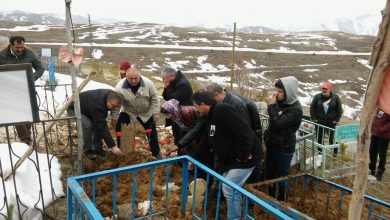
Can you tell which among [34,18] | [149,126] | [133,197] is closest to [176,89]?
[149,126]

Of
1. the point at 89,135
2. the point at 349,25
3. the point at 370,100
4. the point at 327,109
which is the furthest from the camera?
the point at 349,25

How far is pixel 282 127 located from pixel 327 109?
2438 millimetres

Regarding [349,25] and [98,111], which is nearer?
[98,111]

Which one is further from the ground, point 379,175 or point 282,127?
point 282,127

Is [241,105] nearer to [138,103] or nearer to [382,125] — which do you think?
[138,103]

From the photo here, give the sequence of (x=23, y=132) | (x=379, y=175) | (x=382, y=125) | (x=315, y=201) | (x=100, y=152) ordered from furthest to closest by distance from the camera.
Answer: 1. (x=379, y=175)
2. (x=382, y=125)
3. (x=23, y=132)
4. (x=100, y=152)
5. (x=315, y=201)

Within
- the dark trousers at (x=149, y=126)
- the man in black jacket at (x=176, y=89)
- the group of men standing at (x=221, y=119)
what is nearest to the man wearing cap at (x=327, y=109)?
the group of men standing at (x=221, y=119)

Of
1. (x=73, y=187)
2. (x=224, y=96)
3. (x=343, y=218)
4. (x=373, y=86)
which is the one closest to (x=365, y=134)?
(x=373, y=86)

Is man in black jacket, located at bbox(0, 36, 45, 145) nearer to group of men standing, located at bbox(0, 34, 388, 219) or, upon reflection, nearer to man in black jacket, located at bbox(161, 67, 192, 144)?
group of men standing, located at bbox(0, 34, 388, 219)

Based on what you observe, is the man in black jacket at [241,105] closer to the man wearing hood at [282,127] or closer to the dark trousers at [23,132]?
the man wearing hood at [282,127]

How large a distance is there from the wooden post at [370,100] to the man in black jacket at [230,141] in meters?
1.44

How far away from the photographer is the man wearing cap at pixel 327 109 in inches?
224

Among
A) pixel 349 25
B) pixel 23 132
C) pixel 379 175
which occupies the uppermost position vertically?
pixel 349 25

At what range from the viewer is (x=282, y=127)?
3.68m
